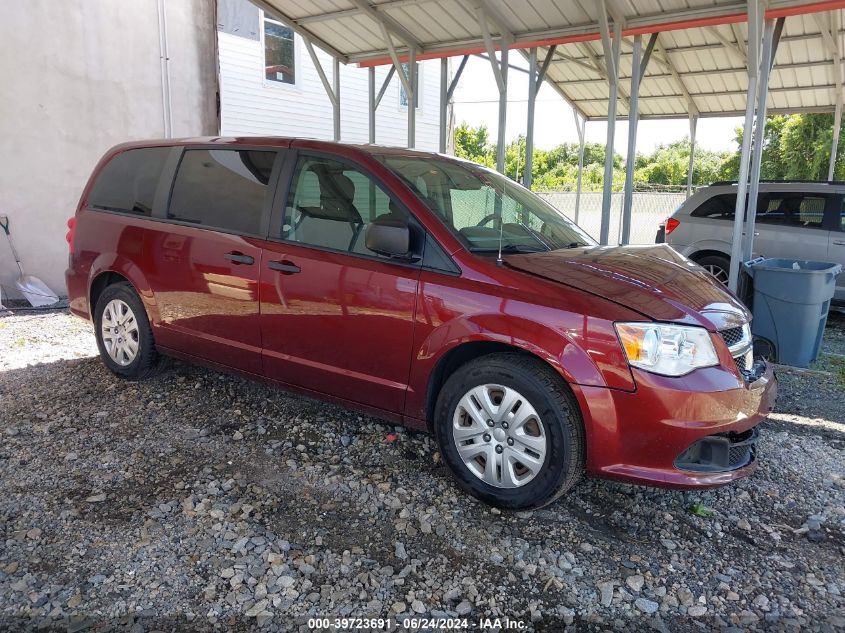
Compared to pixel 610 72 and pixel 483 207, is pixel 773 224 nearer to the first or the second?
pixel 610 72

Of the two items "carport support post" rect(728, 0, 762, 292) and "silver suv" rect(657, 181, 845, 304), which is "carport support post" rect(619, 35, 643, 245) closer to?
"silver suv" rect(657, 181, 845, 304)

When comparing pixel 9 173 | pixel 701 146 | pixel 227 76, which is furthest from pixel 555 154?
pixel 9 173

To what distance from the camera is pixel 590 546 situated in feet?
9.50

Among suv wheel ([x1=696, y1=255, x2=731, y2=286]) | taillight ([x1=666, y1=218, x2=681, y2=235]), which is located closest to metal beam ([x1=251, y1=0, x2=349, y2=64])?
taillight ([x1=666, y1=218, x2=681, y2=235])

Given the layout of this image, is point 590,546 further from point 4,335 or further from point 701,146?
point 701,146

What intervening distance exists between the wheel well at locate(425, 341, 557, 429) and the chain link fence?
1367cm

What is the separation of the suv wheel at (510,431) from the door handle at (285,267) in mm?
1154

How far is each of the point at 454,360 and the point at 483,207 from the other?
103cm

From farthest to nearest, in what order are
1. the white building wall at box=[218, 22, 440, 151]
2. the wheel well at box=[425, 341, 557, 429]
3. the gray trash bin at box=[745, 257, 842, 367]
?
1. the white building wall at box=[218, 22, 440, 151]
2. the gray trash bin at box=[745, 257, 842, 367]
3. the wheel well at box=[425, 341, 557, 429]

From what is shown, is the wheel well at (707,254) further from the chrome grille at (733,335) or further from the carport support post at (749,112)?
the chrome grille at (733,335)

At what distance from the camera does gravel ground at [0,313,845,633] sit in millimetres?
2445

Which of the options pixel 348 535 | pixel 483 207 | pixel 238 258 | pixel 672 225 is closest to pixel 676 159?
pixel 672 225

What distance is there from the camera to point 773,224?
8242 mm

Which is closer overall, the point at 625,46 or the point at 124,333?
the point at 124,333
